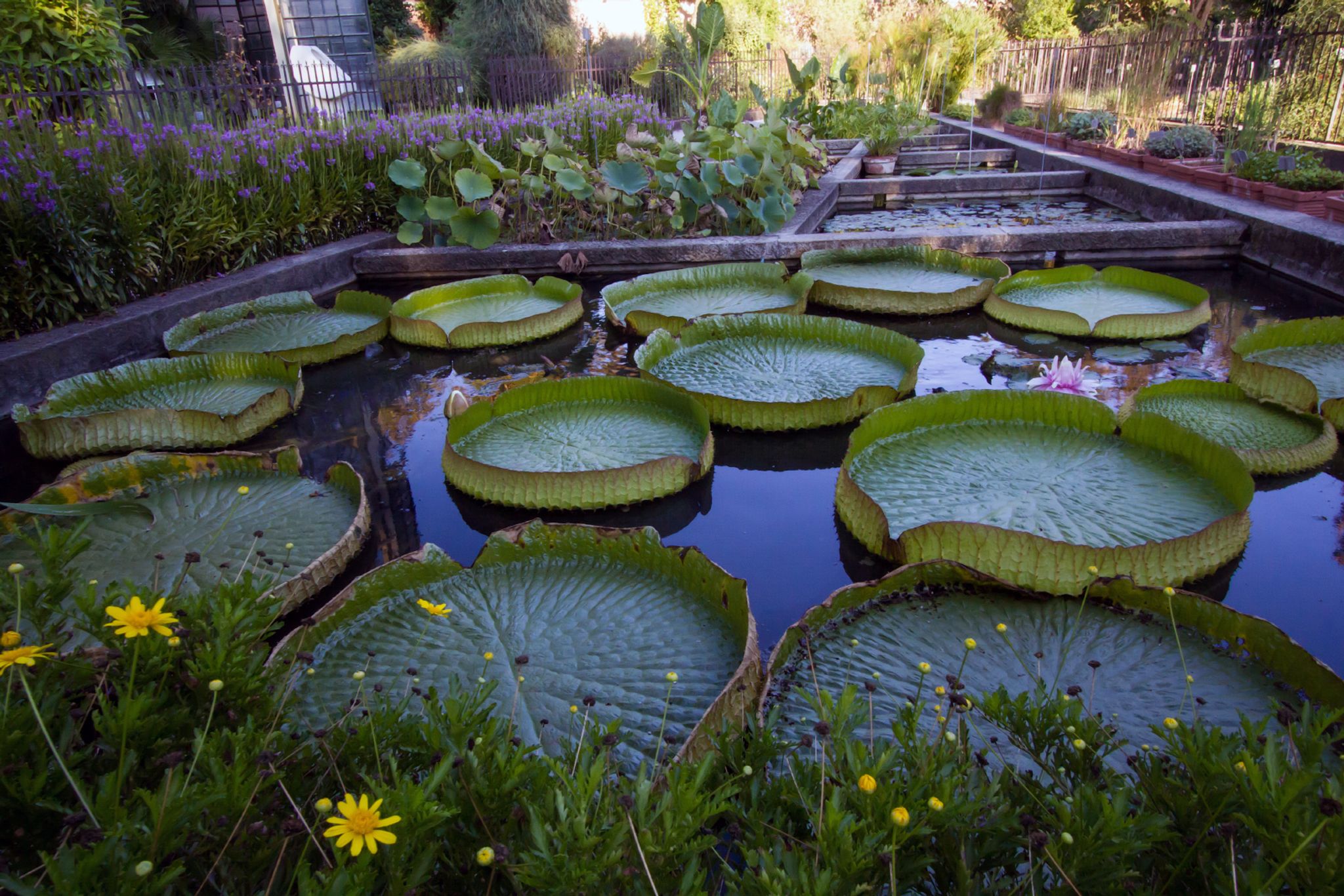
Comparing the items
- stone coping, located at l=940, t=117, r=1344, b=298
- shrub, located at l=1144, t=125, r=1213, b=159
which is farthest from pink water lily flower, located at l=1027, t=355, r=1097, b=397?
shrub, located at l=1144, t=125, r=1213, b=159

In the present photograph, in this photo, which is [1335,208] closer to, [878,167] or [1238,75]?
[878,167]

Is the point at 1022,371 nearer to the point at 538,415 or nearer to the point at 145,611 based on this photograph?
the point at 538,415

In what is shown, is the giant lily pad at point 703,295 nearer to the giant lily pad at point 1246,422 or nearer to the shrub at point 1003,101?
the giant lily pad at point 1246,422

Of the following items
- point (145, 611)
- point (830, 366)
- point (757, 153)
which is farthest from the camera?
point (757, 153)

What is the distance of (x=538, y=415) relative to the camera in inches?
120

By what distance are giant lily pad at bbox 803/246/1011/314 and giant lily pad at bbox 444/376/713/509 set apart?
1.84m

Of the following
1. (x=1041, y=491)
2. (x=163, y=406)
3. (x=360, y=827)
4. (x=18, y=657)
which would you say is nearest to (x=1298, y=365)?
(x=1041, y=491)

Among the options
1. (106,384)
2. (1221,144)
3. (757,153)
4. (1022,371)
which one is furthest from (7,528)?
(1221,144)

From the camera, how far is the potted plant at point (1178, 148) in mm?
7559

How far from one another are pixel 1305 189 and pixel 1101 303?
8.30 ft

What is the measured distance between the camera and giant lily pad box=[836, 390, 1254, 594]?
1.91 m

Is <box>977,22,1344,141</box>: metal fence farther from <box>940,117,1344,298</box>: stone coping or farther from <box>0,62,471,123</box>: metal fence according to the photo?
<box>0,62,471,123</box>: metal fence

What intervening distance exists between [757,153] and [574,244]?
5.54ft

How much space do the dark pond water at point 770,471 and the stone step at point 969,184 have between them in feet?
14.5
